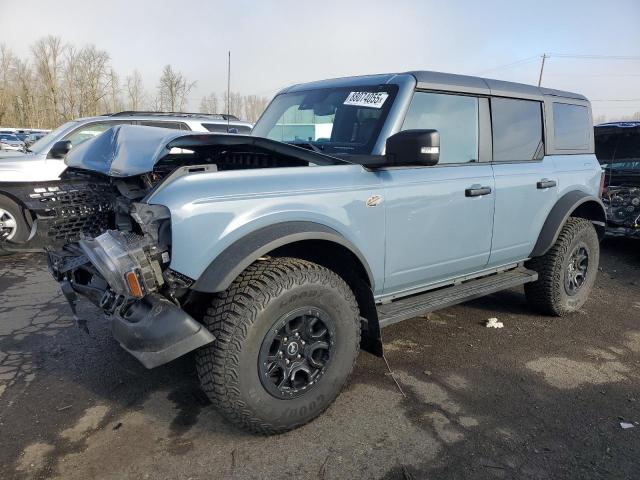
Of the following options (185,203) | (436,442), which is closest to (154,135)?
(185,203)

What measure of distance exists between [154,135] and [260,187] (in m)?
0.73

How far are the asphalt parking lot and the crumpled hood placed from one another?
1471 millimetres

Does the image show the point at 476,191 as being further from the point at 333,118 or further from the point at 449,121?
the point at 333,118

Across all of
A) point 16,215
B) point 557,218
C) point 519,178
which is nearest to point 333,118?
point 519,178

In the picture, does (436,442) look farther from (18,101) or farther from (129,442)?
(18,101)

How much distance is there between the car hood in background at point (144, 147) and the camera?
2.58 metres

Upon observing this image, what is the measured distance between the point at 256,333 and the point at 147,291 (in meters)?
0.58

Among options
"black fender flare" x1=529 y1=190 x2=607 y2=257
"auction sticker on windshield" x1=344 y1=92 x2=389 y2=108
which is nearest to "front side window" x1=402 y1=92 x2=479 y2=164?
"auction sticker on windshield" x1=344 y1=92 x2=389 y2=108

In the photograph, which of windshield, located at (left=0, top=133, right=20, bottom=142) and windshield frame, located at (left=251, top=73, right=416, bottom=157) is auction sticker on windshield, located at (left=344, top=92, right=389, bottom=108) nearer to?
windshield frame, located at (left=251, top=73, right=416, bottom=157)

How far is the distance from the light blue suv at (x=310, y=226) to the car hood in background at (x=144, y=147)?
1cm

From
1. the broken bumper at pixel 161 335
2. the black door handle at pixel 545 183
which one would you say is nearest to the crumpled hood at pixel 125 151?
the broken bumper at pixel 161 335

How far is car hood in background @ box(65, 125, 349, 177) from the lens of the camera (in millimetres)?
2580

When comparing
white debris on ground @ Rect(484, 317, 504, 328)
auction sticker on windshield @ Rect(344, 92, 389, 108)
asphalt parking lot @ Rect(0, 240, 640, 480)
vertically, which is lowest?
asphalt parking lot @ Rect(0, 240, 640, 480)

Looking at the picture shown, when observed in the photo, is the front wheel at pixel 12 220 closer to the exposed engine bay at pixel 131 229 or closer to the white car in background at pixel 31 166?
the white car in background at pixel 31 166
